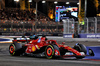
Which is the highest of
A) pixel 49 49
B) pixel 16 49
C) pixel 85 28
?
pixel 85 28

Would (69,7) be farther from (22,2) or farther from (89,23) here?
(89,23)

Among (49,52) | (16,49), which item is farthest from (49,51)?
(16,49)

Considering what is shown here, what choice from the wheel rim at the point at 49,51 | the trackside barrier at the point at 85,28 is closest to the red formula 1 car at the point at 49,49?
the wheel rim at the point at 49,51

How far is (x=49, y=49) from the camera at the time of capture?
424 inches

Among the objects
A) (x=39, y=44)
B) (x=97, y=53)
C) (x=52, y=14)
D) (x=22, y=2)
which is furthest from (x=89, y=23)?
(x=52, y=14)

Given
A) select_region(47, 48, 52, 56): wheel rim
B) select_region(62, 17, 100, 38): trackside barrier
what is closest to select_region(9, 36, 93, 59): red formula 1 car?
select_region(47, 48, 52, 56): wheel rim

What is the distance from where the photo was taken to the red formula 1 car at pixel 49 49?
34.9 feet

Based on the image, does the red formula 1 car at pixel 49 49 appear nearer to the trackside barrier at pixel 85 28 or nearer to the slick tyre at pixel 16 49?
the slick tyre at pixel 16 49

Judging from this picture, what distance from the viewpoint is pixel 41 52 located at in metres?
11.5

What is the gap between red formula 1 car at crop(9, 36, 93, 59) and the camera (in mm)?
10633

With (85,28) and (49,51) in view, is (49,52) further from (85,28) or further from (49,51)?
(85,28)

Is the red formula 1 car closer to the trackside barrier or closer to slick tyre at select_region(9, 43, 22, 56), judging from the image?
slick tyre at select_region(9, 43, 22, 56)

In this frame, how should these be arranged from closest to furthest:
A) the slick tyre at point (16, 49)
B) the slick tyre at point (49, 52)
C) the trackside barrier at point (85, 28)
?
the slick tyre at point (49, 52) < the slick tyre at point (16, 49) < the trackside barrier at point (85, 28)

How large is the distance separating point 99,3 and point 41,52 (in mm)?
53407
